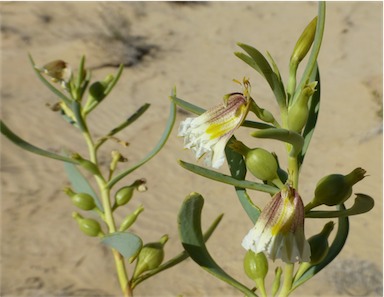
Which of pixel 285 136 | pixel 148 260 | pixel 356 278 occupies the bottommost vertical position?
pixel 148 260

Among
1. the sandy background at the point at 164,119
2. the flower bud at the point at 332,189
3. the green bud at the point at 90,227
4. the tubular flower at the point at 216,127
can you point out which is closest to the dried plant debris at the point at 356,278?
the sandy background at the point at 164,119

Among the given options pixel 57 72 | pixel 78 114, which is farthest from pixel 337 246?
pixel 57 72

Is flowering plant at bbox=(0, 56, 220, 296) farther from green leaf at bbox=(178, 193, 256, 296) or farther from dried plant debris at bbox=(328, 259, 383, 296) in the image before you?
dried plant debris at bbox=(328, 259, 383, 296)

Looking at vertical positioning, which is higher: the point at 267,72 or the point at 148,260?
the point at 267,72

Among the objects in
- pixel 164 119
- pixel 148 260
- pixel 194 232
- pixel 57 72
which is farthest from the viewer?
pixel 164 119

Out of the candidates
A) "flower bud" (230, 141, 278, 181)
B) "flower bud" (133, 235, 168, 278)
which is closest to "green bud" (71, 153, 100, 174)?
"flower bud" (133, 235, 168, 278)

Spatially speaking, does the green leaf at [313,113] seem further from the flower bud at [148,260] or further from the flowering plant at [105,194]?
the flower bud at [148,260]

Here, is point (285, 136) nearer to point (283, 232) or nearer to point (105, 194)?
point (283, 232)
